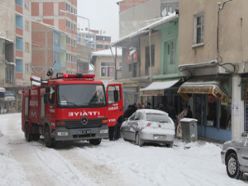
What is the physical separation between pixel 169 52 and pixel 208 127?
278 inches

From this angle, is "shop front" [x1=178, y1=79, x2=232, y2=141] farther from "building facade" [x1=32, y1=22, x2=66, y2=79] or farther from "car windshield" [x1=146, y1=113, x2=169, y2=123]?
"building facade" [x1=32, y1=22, x2=66, y2=79]

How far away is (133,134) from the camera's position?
72.2 ft

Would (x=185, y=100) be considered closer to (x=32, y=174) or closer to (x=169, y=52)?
(x=169, y=52)

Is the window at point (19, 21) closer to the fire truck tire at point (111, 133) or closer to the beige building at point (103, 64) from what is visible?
the beige building at point (103, 64)

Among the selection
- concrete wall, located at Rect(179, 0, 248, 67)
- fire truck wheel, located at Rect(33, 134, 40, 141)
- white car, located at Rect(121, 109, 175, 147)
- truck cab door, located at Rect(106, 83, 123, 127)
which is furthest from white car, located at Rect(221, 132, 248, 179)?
fire truck wheel, located at Rect(33, 134, 40, 141)

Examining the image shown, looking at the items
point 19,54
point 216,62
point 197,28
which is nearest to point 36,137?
point 216,62

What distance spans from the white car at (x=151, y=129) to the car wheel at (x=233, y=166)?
7.67m

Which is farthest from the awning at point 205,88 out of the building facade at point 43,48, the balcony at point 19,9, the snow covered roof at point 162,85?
the building facade at point 43,48

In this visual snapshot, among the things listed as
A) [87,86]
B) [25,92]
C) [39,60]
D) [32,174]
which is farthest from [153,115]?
[39,60]

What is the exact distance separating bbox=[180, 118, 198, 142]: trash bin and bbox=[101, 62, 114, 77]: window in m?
43.7

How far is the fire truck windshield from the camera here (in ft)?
66.3

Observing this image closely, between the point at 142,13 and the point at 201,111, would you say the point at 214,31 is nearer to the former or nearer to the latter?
the point at 201,111

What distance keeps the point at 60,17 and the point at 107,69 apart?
40334 millimetres

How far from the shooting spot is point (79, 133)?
20188 mm
